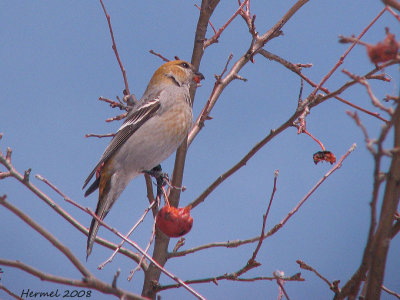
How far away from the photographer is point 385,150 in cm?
99

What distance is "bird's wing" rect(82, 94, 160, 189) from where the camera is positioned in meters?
3.28

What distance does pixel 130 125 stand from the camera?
3373 mm

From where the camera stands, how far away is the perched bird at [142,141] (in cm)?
312

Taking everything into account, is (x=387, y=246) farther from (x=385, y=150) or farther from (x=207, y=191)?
(x=207, y=191)

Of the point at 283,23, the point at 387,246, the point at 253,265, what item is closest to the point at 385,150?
the point at 387,246

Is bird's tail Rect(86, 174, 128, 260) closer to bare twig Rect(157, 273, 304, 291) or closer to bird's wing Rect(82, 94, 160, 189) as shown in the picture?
bird's wing Rect(82, 94, 160, 189)

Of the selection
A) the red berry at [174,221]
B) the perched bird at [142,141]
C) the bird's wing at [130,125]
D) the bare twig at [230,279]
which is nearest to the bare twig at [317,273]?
the bare twig at [230,279]

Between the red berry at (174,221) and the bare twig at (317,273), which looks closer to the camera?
the bare twig at (317,273)

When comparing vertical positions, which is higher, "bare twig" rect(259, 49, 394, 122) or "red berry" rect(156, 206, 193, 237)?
"bare twig" rect(259, 49, 394, 122)

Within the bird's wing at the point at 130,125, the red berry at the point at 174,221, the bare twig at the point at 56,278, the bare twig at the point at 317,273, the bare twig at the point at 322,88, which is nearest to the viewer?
the bare twig at the point at 56,278

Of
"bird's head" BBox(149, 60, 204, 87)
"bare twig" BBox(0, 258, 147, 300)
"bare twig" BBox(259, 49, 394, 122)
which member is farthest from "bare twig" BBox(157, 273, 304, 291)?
"bird's head" BBox(149, 60, 204, 87)

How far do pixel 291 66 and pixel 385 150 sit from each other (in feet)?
6.40

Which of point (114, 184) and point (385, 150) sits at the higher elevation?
point (114, 184)

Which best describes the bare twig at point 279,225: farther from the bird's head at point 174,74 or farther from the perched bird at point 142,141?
A: the bird's head at point 174,74
